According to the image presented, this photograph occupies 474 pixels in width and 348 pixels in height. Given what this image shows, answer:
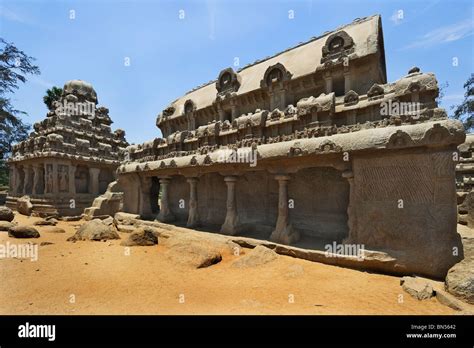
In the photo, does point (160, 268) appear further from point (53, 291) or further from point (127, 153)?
point (127, 153)

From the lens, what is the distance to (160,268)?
7.84 metres

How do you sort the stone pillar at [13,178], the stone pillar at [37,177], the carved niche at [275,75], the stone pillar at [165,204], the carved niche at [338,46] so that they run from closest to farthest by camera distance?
the carved niche at [338,46], the carved niche at [275,75], the stone pillar at [165,204], the stone pillar at [37,177], the stone pillar at [13,178]

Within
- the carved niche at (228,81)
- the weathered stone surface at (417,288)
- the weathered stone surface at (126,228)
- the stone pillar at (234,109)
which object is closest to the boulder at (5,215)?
the weathered stone surface at (126,228)

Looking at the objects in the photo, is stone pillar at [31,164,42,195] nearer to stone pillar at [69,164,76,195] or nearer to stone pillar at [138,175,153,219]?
stone pillar at [69,164,76,195]

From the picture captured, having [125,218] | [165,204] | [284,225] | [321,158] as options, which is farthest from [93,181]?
[321,158]

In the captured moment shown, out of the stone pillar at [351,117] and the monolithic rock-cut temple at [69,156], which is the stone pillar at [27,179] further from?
the stone pillar at [351,117]

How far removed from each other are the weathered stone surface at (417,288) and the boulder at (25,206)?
80.8ft

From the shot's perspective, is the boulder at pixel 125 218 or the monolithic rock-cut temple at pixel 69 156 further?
the monolithic rock-cut temple at pixel 69 156

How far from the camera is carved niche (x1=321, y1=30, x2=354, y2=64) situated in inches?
374

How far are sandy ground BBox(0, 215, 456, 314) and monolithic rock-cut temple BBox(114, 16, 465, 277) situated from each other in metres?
1.44

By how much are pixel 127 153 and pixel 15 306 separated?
12.6m

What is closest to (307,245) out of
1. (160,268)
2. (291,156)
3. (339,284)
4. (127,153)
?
(339,284)

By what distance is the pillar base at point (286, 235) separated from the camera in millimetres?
8812

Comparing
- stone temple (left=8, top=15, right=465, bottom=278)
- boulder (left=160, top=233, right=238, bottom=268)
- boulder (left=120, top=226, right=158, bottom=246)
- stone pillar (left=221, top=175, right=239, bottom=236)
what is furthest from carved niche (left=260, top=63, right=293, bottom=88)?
boulder (left=120, top=226, right=158, bottom=246)
